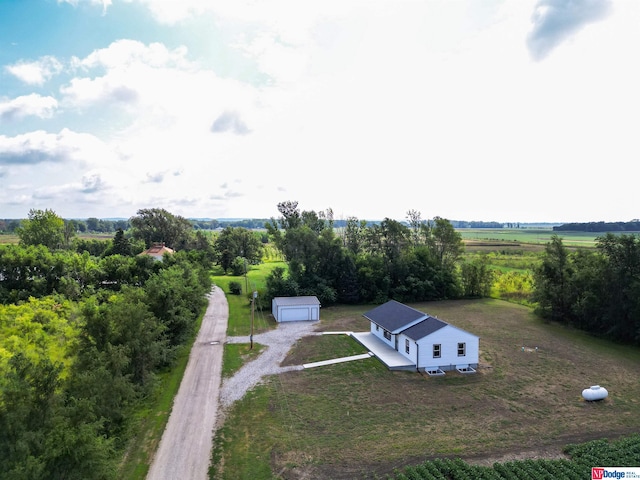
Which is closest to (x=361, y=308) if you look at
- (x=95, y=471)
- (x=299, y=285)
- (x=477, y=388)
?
(x=299, y=285)

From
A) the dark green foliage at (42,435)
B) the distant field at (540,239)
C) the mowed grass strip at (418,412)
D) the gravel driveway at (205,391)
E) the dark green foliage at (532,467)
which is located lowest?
the mowed grass strip at (418,412)

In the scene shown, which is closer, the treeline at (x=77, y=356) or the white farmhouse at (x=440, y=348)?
the treeline at (x=77, y=356)

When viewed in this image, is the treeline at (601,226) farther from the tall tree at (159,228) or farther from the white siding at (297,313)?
the tall tree at (159,228)

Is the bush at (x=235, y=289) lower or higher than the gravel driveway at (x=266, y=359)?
higher

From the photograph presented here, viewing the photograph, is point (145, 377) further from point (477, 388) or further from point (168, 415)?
point (477, 388)

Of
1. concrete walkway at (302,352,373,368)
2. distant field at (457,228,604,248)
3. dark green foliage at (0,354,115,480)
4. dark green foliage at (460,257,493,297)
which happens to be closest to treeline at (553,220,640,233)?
distant field at (457,228,604,248)

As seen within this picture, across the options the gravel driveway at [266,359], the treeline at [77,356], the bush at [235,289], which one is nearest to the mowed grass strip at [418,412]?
the gravel driveway at [266,359]

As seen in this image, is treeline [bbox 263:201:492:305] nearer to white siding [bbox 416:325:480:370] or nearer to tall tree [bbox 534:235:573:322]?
tall tree [bbox 534:235:573:322]
